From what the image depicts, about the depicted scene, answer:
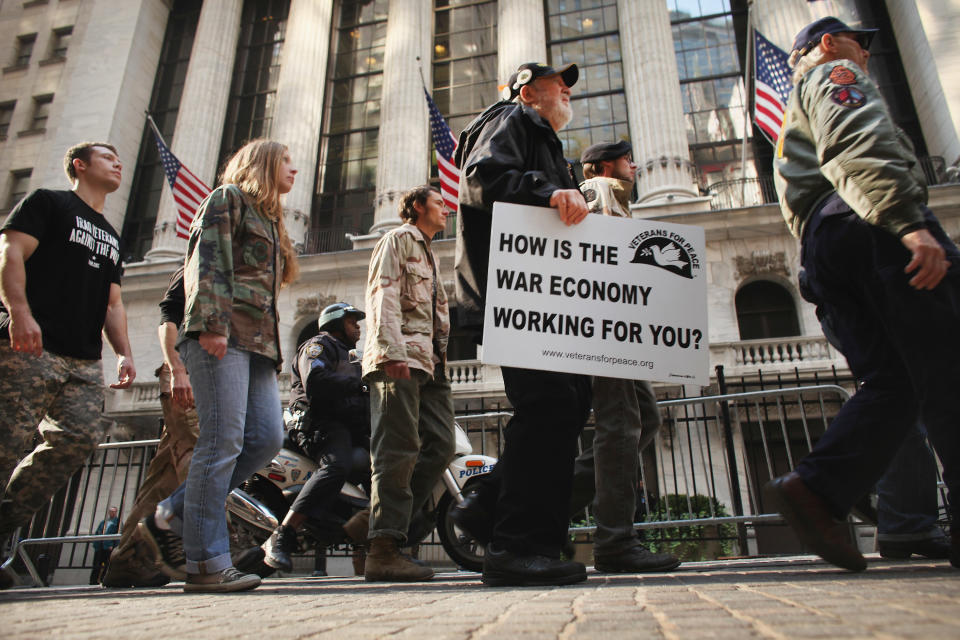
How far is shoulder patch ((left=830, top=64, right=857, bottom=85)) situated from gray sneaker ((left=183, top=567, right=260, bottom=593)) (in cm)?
317

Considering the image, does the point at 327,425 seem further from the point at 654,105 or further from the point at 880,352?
the point at 654,105

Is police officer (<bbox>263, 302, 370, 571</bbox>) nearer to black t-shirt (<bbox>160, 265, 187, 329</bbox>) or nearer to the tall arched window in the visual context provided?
black t-shirt (<bbox>160, 265, 187, 329</bbox>)

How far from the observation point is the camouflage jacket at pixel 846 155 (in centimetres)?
220

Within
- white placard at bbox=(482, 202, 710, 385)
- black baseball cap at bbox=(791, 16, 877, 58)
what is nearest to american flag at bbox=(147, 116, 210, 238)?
white placard at bbox=(482, 202, 710, 385)

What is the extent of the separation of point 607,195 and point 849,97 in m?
1.34

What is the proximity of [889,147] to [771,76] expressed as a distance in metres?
10.8

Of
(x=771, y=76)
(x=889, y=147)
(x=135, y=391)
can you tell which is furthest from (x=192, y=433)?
(x=135, y=391)

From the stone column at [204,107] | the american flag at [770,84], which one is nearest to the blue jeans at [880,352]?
the american flag at [770,84]

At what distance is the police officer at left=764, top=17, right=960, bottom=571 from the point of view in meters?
2.09

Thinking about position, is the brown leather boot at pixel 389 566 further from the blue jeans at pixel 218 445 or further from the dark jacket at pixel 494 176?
the dark jacket at pixel 494 176

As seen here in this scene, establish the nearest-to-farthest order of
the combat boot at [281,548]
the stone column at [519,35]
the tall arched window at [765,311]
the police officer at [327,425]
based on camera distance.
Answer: the combat boot at [281,548] < the police officer at [327,425] < the tall arched window at [765,311] < the stone column at [519,35]

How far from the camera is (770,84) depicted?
37.6ft

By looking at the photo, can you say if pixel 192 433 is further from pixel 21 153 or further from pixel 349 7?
pixel 21 153

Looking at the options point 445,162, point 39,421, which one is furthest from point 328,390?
point 445,162
